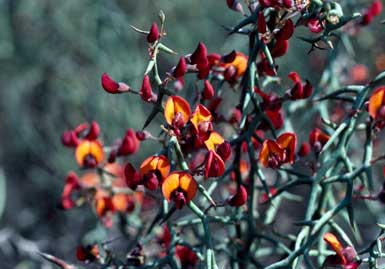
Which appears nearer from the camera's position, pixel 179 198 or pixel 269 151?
pixel 179 198

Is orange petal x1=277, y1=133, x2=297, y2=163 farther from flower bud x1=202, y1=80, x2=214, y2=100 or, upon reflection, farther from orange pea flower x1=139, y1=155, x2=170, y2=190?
orange pea flower x1=139, y1=155, x2=170, y2=190

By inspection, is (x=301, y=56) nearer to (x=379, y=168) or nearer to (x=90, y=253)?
(x=379, y=168)

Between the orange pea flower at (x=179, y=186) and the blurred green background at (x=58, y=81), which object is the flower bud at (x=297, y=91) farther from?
the blurred green background at (x=58, y=81)

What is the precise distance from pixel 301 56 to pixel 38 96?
2.01 metres

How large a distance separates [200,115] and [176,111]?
7cm

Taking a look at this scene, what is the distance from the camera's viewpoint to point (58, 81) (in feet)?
16.4

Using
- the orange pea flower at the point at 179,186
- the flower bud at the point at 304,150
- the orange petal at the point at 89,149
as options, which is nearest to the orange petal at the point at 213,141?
the orange pea flower at the point at 179,186

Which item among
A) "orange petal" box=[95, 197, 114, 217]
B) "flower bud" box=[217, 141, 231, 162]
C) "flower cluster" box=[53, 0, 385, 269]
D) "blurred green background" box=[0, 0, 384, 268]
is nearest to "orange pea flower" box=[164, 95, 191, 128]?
"flower cluster" box=[53, 0, 385, 269]

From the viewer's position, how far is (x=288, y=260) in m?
1.79

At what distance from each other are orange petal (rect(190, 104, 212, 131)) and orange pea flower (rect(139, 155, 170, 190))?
0.39 ft

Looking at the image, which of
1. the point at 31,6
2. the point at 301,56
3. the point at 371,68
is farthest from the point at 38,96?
the point at 371,68

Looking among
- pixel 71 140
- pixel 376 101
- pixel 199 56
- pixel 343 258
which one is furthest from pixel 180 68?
pixel 71 140

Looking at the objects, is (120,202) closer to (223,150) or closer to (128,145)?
(128,145)

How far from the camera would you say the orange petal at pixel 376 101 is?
1.76 metres
